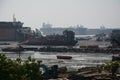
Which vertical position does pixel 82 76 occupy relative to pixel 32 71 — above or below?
below

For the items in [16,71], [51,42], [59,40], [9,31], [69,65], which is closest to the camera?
[16,71]

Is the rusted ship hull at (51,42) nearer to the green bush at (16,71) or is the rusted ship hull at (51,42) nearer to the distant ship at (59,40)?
the distant ship at (59,40)

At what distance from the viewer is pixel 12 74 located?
75.7ft

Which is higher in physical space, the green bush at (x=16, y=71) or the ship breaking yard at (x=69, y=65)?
the green bush at (x=16, y=71)

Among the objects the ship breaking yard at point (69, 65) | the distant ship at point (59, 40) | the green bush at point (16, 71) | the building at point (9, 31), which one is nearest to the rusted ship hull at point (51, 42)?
the distant ship at point (59, 40)

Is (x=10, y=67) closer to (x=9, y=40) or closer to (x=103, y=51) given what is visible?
(x=103, y=51)

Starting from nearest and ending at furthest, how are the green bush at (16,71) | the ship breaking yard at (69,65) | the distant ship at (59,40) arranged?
the green bush at (16,71) < the ship breaking yard at (69,65) < the distant ship at (59,40)

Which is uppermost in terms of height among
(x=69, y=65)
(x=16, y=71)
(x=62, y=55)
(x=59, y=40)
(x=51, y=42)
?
(x=16, y=71)

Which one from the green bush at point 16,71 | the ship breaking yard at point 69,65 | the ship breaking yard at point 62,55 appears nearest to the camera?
the green bush at point 16,71

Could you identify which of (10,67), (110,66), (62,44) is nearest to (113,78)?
(110,66)

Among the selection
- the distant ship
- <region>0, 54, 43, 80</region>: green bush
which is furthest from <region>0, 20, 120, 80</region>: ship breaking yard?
<region>0, 54, 43, 80</region>: green bush

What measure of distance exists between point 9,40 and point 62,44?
4571 centimetres

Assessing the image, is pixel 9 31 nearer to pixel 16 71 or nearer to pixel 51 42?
pixel 51 42

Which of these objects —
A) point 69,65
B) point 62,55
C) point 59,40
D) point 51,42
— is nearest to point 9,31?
point 51,42
